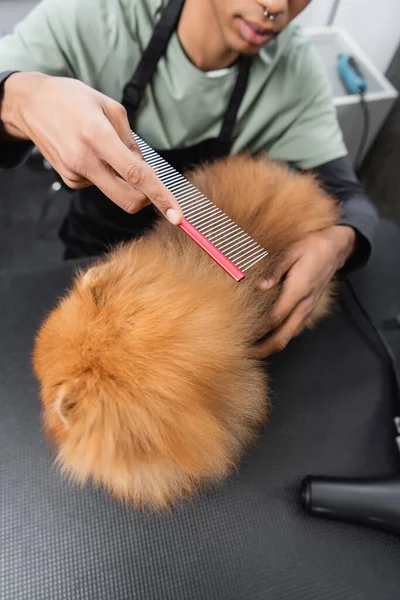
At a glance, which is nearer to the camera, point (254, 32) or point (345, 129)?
point (254, 32)

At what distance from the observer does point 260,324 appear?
791 millimetres

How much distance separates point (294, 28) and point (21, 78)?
0.70 meters

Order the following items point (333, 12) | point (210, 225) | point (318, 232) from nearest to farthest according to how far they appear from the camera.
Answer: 1. point (210, 225)
2. point (318, 232)
3. point (333, 12)

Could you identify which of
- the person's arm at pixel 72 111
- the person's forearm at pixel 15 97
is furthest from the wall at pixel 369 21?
the person's forearm at pixel 15 97

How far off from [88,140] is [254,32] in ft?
1.49

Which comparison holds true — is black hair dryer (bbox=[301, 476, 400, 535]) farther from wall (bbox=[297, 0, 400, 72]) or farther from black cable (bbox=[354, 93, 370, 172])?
wall (bbox=[297, 0, 400, 72])

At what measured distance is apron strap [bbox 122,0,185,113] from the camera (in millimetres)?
938

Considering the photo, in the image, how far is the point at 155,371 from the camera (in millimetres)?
Result: 644

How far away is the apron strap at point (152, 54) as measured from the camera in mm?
938

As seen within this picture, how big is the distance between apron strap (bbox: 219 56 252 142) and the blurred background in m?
A: 0.79

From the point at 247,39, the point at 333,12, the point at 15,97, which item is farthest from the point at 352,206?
the point at 333,12

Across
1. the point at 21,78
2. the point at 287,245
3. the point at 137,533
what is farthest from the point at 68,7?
the point at 137,533

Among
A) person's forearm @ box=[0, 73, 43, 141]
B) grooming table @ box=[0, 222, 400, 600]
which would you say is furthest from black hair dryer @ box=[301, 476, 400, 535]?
person's forearm @ box=[0, 73, 43, 141]

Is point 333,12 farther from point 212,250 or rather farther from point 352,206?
point 212,250
